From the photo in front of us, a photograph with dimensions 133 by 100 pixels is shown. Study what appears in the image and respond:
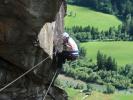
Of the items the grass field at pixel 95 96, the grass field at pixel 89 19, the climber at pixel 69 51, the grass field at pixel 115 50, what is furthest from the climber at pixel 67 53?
→ the grass field at pixel 89 19

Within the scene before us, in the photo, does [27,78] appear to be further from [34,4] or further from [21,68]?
[34,4]

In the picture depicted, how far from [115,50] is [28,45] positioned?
11713 centimetres

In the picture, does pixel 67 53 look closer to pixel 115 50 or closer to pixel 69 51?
pixel 69 51

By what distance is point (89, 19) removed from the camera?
150m

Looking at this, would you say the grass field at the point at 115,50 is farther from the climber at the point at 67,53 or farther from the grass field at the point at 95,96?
the climber at the point at 67,53

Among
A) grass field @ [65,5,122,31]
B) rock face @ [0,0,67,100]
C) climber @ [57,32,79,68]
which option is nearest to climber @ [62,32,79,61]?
climber @ [57,32,79,68]

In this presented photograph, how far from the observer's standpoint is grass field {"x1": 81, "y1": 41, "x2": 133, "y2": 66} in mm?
126075

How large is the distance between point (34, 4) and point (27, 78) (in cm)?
410

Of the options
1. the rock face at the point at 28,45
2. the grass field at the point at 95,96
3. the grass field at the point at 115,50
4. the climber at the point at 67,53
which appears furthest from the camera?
the grass field at the point at 115,50

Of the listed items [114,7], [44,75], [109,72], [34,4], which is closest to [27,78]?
[44,75]

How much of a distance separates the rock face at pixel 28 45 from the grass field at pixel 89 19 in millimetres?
129994

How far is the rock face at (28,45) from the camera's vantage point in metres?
12.4

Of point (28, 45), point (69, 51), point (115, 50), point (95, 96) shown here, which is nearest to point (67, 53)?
point (69, 51)

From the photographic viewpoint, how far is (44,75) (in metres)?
16.3
